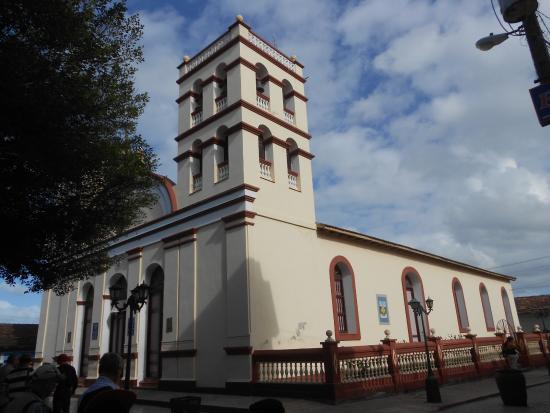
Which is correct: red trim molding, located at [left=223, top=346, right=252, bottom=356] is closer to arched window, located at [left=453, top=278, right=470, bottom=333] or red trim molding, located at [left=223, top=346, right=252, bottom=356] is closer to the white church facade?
the white church facade

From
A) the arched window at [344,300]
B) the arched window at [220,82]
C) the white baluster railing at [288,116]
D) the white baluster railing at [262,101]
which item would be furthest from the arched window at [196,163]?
the arched window at [344,300]

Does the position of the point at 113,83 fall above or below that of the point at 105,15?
below

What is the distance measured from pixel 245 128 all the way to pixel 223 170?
1.73 m

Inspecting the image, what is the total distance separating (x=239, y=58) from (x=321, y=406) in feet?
40.5

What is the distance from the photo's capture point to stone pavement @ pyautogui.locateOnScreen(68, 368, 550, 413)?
10.2 meters

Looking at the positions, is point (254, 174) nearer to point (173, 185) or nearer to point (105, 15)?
point (173, 185)

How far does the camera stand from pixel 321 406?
10516 millimetres

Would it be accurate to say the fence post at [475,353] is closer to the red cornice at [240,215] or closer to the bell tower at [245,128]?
the bell tower at [245,128]

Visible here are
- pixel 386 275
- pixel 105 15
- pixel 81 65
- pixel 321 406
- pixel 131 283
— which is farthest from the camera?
pixel 386 275

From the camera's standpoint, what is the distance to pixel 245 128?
621 inches

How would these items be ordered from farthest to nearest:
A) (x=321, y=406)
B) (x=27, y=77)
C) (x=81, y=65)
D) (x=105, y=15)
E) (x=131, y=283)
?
(x=131, y=283)
(x=321, y=406)
(x=105, y=15)
(x=81, y=65)
(x=27, y=77)

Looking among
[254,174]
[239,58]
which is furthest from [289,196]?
[239,58]

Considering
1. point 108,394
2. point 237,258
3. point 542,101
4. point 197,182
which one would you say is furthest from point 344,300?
point 108,394

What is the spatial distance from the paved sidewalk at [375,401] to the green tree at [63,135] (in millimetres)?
5246
